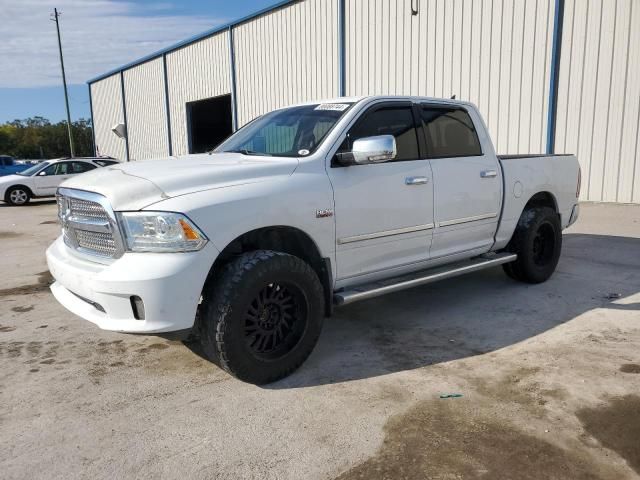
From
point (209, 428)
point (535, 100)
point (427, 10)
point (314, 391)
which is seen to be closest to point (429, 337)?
point (314, 391)

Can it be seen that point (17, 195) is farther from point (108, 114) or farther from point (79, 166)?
point (108, 114)

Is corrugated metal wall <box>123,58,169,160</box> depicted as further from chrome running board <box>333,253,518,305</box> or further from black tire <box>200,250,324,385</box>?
black tire <box>200,250,324,385</box>

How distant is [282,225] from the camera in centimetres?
352

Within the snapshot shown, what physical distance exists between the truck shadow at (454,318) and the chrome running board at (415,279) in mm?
440

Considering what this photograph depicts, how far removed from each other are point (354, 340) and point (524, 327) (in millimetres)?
1484

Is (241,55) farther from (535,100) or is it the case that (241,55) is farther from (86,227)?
(86,227)

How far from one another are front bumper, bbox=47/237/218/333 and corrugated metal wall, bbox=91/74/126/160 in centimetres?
2922

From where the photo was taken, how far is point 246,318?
11.0 ft

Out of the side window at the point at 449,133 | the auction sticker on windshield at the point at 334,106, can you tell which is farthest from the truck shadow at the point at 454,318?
the auction sticker on windshield at the point at 334,106

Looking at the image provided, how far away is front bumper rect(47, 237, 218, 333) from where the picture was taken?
9.97ft

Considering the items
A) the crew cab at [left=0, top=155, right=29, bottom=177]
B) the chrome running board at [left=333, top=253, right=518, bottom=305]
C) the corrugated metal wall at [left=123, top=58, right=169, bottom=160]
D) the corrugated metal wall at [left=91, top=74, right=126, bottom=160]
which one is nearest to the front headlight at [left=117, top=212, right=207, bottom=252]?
the chrome running board at [left=333, top=253, right=518, bottom=305]

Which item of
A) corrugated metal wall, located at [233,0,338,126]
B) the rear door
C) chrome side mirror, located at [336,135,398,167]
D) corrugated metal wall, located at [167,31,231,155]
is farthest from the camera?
corrugated metal wall, located at [167,31,231,155]

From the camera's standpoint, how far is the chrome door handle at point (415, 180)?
426 cm

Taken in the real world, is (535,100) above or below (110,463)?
above
